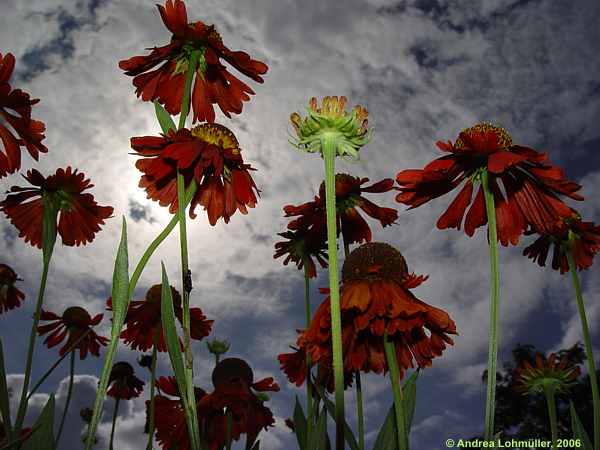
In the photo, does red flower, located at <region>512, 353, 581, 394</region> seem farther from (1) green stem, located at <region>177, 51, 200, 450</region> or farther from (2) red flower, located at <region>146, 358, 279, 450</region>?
(1) green stem, located at <region>177, 51, 200, 450</region>

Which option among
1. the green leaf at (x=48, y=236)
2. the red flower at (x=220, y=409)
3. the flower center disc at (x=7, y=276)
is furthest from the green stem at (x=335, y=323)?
the flower center disc at (x=7, y=276)

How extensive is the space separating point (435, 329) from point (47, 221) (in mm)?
1137

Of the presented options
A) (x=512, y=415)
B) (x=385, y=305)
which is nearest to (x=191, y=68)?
(x=385, y=305)

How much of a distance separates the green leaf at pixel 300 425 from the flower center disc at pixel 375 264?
1.76 feet

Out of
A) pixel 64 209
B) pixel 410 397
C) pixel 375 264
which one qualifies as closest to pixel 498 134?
pixel 375 264

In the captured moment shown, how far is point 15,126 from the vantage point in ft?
5.75

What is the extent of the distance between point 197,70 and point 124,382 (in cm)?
287

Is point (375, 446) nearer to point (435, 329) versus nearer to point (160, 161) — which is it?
point (435, 329)

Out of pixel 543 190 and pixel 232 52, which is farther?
pixel 232 52

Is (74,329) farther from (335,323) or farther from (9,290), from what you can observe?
(335,323)

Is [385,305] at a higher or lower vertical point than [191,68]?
lower

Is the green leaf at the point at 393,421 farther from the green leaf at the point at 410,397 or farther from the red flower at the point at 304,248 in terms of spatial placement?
the red flower at the point at 304,248

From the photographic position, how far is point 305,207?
90.6 inches

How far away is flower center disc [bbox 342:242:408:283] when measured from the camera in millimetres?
1542
